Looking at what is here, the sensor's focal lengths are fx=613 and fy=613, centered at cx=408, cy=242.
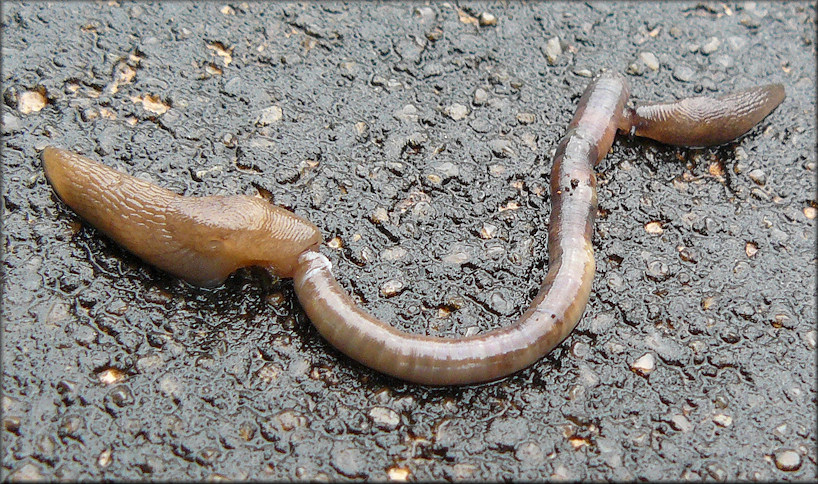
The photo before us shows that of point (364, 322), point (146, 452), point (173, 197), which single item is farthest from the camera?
point (173, 197)

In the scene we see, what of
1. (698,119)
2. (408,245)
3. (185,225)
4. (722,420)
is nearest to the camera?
(722,420)

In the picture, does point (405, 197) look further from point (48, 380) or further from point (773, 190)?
point (773, 190)

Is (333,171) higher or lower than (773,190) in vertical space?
lower

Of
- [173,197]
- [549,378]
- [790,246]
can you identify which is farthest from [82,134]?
[790,246]

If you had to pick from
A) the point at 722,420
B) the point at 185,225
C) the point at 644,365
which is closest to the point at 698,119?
the point at 644,365

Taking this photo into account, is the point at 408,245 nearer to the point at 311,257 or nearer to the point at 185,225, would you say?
the point at 311,257

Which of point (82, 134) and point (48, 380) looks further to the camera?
point (82, 134)
